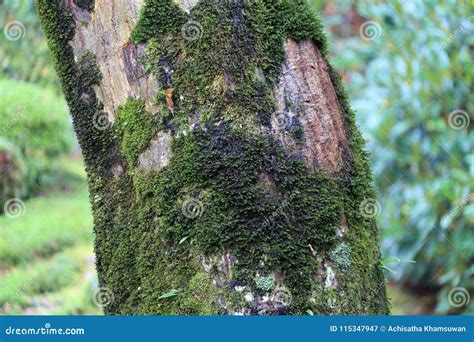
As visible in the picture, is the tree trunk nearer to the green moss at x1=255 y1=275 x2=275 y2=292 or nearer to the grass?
the green moss at x1=255 y1=275 x2=275 y2=292

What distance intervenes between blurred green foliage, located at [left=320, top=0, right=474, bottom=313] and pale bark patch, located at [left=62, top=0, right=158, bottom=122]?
3290mm

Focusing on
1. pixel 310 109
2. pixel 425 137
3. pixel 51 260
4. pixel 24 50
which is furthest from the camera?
pixel 24 50

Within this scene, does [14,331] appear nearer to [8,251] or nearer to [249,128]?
[249,128]

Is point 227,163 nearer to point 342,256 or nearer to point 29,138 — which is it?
point 342,256

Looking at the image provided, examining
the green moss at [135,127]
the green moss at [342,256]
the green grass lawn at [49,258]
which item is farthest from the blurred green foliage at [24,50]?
the green moss at [342,256]

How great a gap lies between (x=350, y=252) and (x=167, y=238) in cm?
54

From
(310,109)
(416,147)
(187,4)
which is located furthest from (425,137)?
(187,4)

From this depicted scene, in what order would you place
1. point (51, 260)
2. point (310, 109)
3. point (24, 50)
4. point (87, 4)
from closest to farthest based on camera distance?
point (310, 109) < point (87, 4) < point (51, 260) < point (24, 50)

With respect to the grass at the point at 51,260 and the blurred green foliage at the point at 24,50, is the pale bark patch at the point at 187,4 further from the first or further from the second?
the blurred green foliage at the point at 24,50

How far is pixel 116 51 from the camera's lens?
2023mm

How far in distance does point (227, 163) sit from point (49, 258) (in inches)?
194

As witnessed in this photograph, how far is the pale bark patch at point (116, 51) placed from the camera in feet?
6.54

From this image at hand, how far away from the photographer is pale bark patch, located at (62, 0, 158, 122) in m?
1.99

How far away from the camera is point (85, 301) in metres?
5.38
